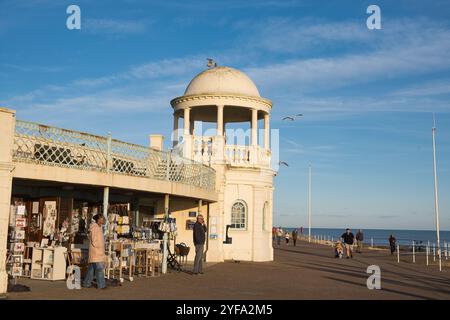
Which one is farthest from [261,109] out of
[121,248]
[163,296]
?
[163,296]

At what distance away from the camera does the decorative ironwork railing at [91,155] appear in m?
12.6

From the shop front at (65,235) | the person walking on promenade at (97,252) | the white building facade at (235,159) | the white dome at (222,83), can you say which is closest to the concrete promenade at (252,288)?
the person walking on promenade at (97,252)

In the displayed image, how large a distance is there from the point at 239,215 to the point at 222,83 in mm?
6239

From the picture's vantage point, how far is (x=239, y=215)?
24969 mm

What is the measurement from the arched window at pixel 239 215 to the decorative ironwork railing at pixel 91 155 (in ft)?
20.5

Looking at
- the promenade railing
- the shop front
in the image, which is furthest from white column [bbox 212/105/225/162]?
the promenade railing

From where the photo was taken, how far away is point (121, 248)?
587 inches

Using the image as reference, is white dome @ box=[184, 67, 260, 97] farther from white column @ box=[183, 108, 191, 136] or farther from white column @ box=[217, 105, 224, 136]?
white column @ box=[183, 108, 191, 136]

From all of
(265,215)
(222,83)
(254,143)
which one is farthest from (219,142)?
(265,215)

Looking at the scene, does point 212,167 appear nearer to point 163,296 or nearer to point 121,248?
point 121,248

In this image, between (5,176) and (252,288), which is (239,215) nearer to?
(252,288)

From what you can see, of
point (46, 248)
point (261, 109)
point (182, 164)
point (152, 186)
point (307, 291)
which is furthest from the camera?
point (261, 109)
